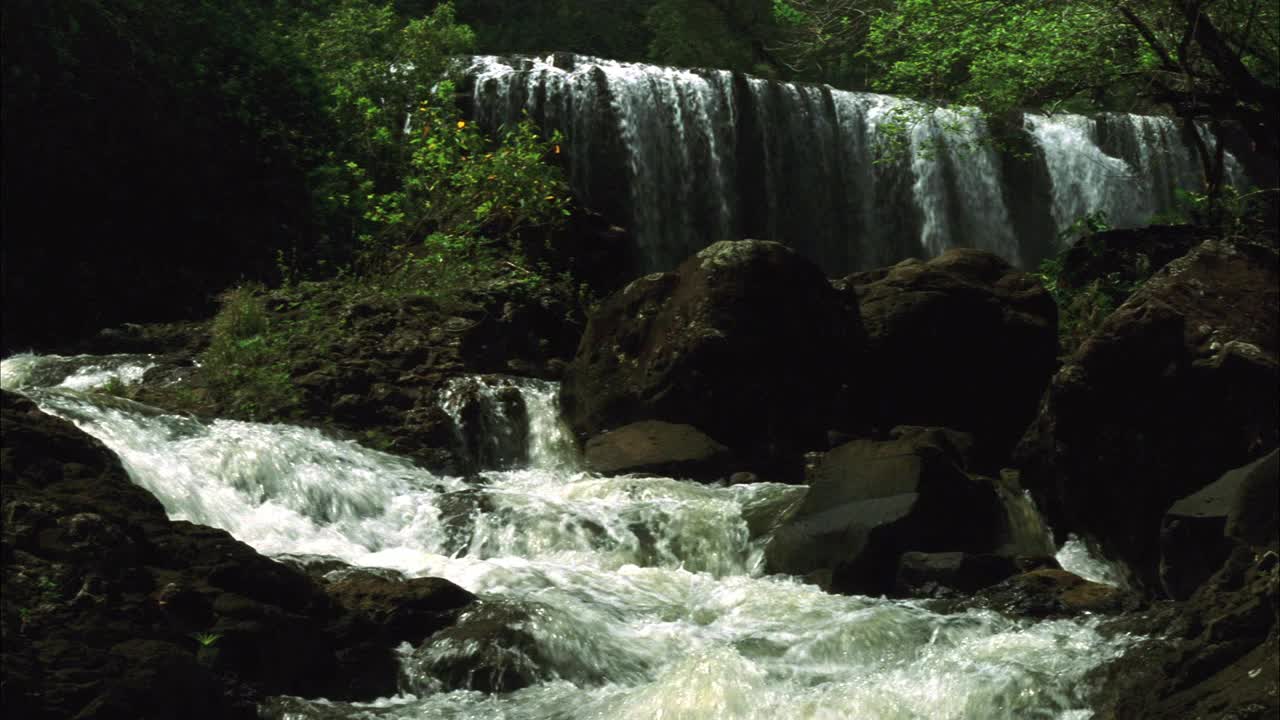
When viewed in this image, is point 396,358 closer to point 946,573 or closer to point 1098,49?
point 946,573

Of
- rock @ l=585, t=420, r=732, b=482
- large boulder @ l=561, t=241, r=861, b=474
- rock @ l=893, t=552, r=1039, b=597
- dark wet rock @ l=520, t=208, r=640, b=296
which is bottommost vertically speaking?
rock @ l=893, t=552, r=1039, b=597

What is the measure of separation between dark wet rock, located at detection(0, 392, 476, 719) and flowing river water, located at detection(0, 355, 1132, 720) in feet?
0.83

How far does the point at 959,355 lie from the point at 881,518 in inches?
183

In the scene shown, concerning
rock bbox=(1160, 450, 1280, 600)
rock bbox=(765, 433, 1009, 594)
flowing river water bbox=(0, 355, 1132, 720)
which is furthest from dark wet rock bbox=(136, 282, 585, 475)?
rock bbox=(1160, 450, 1280, 600)

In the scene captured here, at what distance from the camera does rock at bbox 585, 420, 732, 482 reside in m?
11.2

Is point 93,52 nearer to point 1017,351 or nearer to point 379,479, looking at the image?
point 379,479

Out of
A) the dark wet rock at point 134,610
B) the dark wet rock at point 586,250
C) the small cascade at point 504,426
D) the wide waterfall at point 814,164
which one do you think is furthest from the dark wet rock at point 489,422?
the wide waterfall at point 814,164

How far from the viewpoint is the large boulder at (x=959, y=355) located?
12.8 meters

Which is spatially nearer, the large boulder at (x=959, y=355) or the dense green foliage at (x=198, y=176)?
the large boulder at (x=959, y=355)

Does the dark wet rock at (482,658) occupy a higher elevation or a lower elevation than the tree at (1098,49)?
lower

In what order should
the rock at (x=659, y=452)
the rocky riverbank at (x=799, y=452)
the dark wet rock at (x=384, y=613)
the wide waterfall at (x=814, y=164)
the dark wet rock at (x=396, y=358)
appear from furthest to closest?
the wide waterfall at (x=814, y=164) < the dark wet rock at (x=396, y=358) < the rock at (x=659, y=452) < the dark wet rock at (x=384, y=613) < the rocky riverbank at (x=799, y=452)

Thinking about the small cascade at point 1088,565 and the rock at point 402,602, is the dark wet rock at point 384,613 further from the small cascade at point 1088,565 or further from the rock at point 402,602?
the small cascade at point 1088,565

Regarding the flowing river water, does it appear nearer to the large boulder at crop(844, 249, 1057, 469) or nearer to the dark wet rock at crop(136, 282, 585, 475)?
the dark wet rock at crop(136, 282, 585, 475)

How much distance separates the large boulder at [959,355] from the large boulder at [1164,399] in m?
3.51
